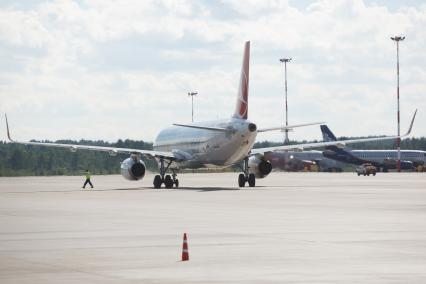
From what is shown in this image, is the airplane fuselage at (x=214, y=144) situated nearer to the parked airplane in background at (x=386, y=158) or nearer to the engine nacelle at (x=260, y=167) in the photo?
the engine nacelle at (x=260, y=167)

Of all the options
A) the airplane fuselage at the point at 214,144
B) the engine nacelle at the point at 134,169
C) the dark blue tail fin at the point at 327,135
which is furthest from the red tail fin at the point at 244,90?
the dark blue tail fin at the point at 327,135

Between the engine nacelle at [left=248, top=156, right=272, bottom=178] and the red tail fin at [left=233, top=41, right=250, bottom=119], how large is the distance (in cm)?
742

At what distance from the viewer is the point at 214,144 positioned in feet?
237

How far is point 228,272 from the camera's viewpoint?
19203 mm

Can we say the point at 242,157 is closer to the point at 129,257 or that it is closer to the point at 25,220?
the point at 25,220

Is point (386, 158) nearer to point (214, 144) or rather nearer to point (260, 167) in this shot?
point (260, 167)

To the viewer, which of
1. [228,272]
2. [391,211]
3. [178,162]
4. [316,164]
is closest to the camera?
[228,272]

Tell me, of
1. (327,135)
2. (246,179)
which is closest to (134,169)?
(246,179)

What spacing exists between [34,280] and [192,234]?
11001 millimetres

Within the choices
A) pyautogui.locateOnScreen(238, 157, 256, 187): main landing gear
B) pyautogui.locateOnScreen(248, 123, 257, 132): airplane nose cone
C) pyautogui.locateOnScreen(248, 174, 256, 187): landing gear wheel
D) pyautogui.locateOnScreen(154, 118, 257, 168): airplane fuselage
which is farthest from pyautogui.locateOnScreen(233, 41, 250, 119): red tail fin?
pyautogui.locateOnScreen(248, 174, 256, 187): landing gear wheel

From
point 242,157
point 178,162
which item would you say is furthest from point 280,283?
point 178,162

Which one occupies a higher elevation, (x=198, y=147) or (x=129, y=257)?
(x=198, y=147)

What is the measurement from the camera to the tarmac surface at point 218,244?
61.8 ft

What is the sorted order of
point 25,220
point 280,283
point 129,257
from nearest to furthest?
point 280,283
point 129,257
point 25,220
